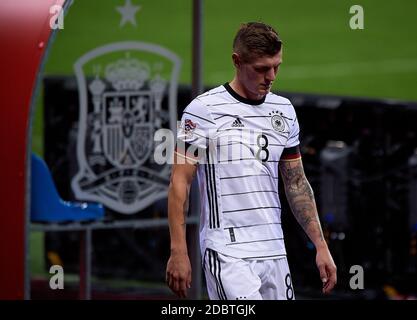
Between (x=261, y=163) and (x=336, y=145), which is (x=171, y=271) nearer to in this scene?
(x=261, y=163)

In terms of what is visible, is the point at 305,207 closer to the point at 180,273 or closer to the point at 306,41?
the point at 180,273

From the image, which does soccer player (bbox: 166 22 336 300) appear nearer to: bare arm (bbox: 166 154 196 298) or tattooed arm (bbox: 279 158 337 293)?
bare arm (bbox: 166 154 196 298)

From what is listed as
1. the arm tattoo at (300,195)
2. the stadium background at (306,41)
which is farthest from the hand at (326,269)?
the stadium background at (306,41)

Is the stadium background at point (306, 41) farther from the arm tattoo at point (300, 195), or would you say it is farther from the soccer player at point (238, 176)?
the soccer player at point (238, 176)

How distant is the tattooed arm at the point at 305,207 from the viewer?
4773mm

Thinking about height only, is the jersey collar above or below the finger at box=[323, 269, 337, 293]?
above

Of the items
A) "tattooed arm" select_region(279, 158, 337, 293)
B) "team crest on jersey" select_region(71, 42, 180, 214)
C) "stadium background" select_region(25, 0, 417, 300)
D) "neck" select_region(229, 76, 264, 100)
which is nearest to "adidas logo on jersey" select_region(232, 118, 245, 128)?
"neck" select_region(229, 76, 264, 100)

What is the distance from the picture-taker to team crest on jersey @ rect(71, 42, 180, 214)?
759 centimetres

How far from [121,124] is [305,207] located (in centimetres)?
301

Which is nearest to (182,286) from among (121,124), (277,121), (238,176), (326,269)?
(238,176)

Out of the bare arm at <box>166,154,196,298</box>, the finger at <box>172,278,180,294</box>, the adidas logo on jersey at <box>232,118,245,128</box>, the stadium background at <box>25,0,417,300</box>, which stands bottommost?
the finger at <box>172,278,180,294</box>

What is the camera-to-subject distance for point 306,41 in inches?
419

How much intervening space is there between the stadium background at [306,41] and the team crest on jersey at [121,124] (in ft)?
3.28

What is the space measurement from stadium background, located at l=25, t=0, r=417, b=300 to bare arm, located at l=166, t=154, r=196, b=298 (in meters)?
4.31
